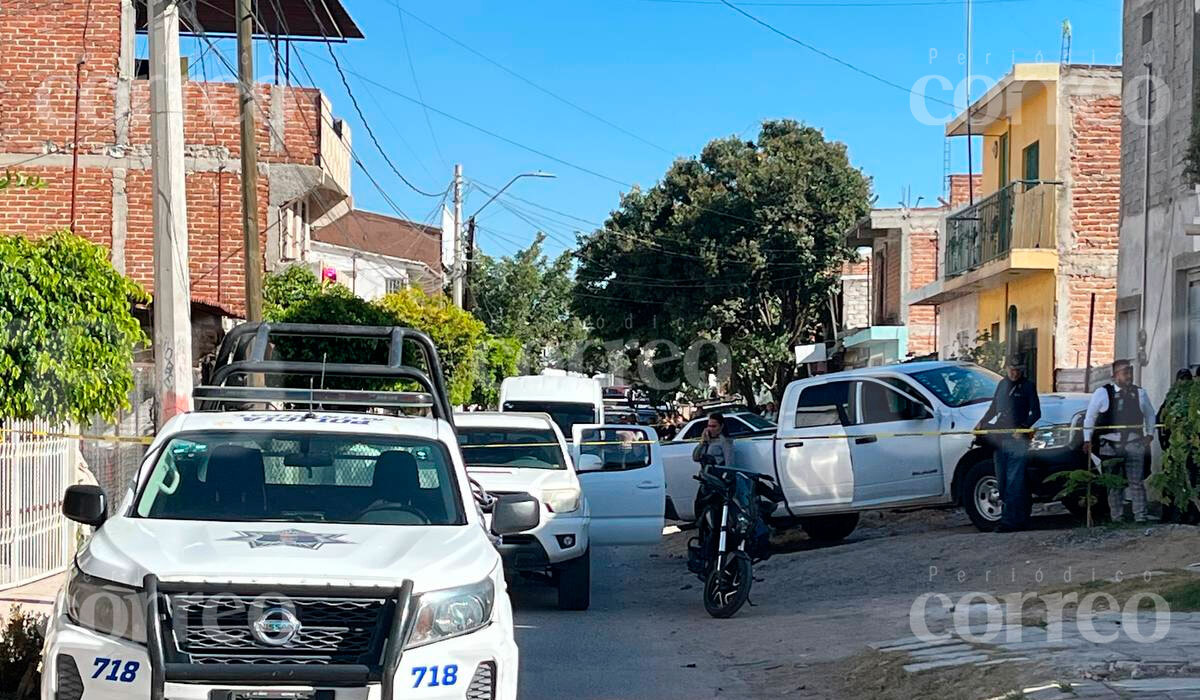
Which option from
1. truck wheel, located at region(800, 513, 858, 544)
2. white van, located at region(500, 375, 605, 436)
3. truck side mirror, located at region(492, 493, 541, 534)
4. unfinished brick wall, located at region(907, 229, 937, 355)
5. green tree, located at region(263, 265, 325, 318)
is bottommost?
truck wheel, located at region(800, 513, 858, 544)

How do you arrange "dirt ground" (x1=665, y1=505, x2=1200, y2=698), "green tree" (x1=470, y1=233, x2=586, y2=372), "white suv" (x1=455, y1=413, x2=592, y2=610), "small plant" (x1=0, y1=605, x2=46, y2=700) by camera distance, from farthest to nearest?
"green tree" (x1=470, y1=233, x2=586, y2=372) < "white suv" (x1=455, y1=413, x2=592, y2=610) < "dirt ground" (x1=665, y1=505, x2=1200, y2=698) < "small plant" (x1=0, y1=605, x2=46, y2=700)

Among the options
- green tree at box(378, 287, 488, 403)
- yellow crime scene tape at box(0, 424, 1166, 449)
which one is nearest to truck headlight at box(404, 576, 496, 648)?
yellow crime scene tape at box(0, 424, 1166, 449)

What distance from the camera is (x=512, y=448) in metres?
14.0

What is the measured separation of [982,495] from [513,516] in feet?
31.6

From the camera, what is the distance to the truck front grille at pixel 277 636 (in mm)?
5746

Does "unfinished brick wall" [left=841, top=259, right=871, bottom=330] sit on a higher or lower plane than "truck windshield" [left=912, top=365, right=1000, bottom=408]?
higher

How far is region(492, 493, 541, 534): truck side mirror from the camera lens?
7.43 meters

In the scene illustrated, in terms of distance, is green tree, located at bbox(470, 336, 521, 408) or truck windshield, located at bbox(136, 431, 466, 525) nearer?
truck windshield, located at bbox(136, 431, 466, 525)

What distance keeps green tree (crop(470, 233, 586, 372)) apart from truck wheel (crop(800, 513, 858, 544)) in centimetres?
3885

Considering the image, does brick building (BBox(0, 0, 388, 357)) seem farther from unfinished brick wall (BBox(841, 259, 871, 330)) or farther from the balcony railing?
unfinished brick wall (BBox(841, 259, 871, 330))

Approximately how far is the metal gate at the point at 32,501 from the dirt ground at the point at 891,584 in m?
6.27

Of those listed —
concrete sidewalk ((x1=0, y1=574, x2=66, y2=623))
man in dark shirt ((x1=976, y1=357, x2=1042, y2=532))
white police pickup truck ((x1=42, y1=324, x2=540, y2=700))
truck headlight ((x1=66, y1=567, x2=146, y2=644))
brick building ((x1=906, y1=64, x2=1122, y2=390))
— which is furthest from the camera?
brick building ((x1=906, y1=64, x2=1122, y2=390))

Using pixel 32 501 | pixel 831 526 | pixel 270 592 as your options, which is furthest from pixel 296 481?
pixel 831 526

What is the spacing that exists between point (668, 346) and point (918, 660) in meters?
36.2
